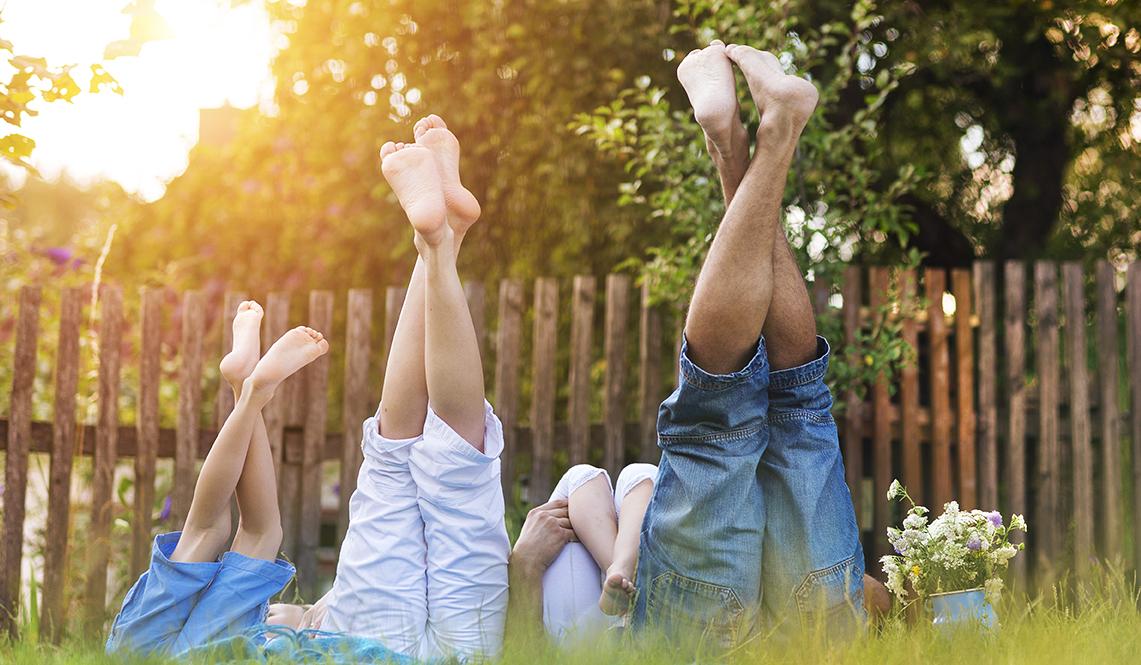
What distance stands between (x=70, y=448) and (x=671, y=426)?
124 inches

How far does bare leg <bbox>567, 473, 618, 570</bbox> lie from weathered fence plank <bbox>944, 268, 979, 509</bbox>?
278 cm

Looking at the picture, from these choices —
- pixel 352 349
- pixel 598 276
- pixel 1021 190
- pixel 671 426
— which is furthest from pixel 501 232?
pixel 671 426

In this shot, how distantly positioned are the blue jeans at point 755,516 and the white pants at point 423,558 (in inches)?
19.0

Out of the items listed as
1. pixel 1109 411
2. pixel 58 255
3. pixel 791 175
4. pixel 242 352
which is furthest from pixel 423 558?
pixel 58 255

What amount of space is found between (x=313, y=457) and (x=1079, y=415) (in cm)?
354

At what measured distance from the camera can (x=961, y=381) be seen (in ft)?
16.3

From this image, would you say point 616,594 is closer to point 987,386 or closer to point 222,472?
point 222,472

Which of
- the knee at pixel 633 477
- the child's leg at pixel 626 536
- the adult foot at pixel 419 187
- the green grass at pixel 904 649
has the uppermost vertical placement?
the adult foot at pixel 419 187

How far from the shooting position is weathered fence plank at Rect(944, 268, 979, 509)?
490 centimetres

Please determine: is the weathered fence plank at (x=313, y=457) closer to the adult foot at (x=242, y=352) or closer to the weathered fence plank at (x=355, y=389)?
the weathered fence plank at (x=355, y=389)

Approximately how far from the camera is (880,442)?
16.1ft

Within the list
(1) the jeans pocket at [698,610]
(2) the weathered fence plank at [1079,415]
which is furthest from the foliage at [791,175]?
(1) the jeans pocket at [698,610]

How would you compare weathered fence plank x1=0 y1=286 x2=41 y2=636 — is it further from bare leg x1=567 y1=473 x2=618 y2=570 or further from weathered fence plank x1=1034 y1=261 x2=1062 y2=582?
weathered fence plank x1=1034 y1=261 x2=1062 y2=582

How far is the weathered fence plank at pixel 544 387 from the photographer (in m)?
4.82
